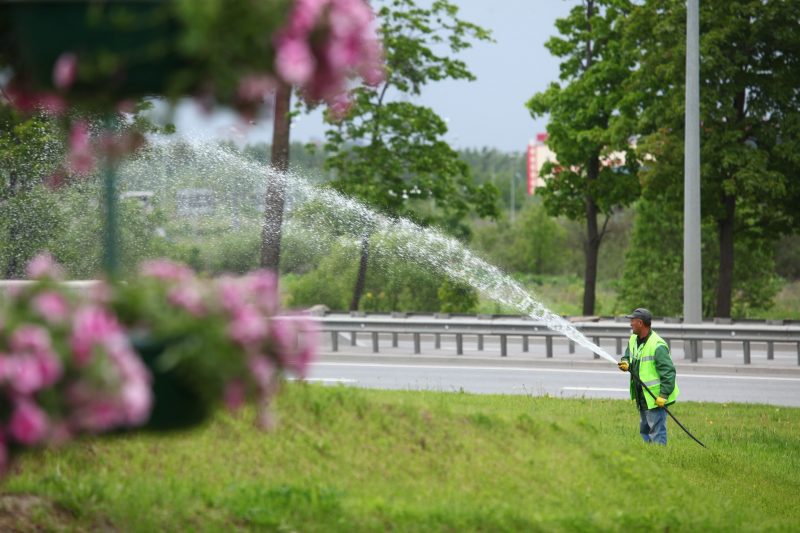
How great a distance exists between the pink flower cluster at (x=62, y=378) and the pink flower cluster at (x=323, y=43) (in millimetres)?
810

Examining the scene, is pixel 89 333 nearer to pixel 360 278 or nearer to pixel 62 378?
pixel 62 378

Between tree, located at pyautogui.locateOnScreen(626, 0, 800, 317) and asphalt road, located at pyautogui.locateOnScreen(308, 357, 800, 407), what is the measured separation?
7.20 m

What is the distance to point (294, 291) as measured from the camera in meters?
28.8

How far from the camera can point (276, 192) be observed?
24953 millimetres

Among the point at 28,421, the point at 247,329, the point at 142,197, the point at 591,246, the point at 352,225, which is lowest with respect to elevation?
the point at 28,421

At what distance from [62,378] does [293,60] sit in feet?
3.20

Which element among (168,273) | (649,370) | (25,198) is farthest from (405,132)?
(168,273)

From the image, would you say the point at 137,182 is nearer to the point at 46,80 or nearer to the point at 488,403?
the point at 488,403

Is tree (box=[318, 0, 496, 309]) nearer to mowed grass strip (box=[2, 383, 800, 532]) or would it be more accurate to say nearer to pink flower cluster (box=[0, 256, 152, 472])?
mowed grass strip (box=[2, 383, 800, 532])

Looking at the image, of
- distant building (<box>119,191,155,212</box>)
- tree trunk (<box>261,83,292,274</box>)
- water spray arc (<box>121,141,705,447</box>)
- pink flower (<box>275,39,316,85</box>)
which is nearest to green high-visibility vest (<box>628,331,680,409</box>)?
pink flower (<box>275,39,316,85</box>)

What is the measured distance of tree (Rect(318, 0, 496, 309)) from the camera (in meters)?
27.6

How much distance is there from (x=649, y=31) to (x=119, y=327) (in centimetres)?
2461

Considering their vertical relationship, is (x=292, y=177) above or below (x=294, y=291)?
above

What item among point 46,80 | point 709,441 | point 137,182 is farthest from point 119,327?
point 137,182
